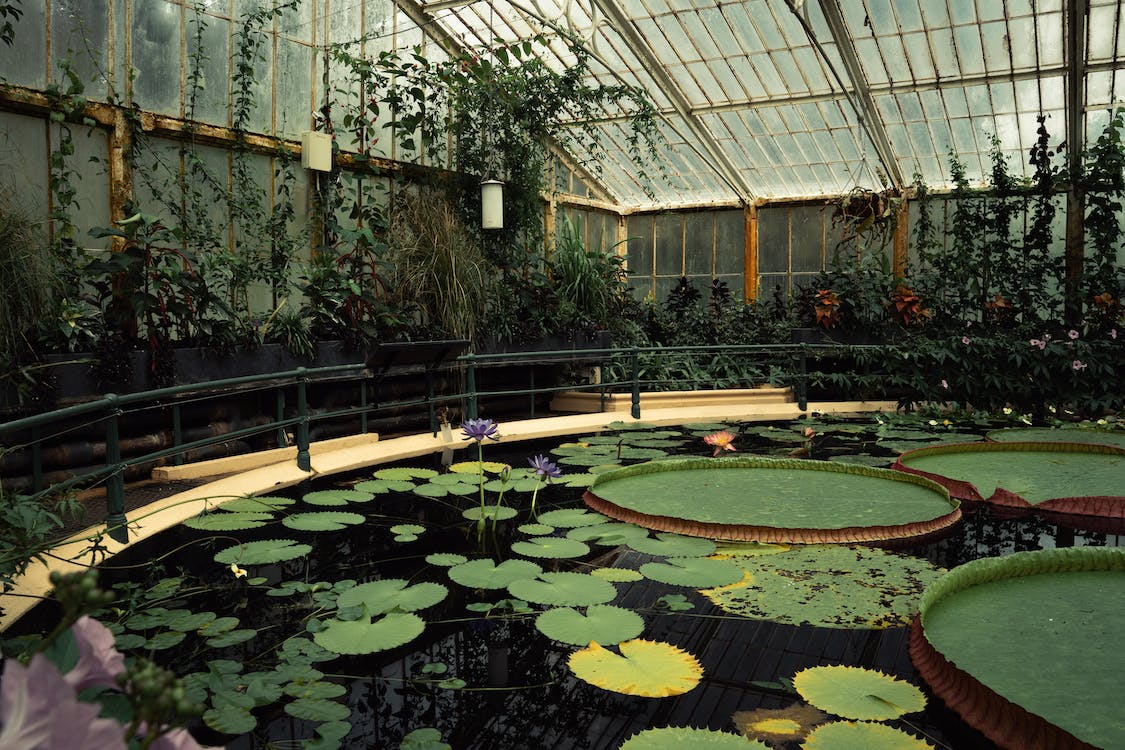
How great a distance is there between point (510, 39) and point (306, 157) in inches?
144

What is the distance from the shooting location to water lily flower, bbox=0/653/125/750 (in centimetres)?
41

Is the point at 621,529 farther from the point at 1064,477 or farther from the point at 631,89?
the point at 631,89

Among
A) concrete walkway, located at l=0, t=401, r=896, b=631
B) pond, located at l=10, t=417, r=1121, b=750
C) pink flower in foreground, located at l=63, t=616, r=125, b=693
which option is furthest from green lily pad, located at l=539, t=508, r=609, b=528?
pink flower in foreground, located at l=63, t=616, r=125, b=693

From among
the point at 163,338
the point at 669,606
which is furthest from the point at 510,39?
the point at 669,606

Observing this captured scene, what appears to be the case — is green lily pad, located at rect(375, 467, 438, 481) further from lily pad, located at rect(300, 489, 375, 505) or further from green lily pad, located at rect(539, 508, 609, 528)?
green lily pad, located at rect(539, 508, 609, 528)

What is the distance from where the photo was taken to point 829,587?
8.64 ft

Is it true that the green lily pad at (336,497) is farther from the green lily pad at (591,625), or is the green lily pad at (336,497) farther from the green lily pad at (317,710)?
the green lily pad at (317,710)

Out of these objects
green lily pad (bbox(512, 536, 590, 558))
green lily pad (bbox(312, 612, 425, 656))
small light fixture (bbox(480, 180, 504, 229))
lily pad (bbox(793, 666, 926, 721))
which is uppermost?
small light fixture (bbox(480, 180, 504, 229))

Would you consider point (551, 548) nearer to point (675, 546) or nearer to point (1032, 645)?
point (675, 546)

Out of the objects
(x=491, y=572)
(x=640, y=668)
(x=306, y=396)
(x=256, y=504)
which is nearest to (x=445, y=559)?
(x=491, y=572)

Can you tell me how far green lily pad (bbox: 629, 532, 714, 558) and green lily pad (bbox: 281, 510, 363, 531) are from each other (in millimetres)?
1146

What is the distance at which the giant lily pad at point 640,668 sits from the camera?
191 cm

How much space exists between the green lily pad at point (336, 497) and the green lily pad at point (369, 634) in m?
1.46

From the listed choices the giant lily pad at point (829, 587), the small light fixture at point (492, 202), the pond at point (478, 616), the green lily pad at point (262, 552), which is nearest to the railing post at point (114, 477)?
the pond at point (478, 616)
